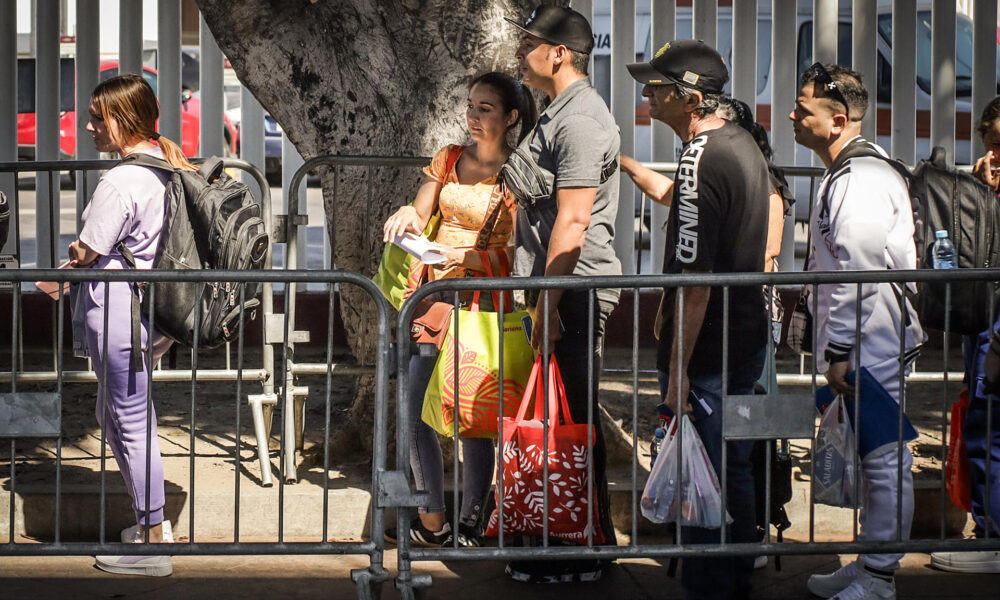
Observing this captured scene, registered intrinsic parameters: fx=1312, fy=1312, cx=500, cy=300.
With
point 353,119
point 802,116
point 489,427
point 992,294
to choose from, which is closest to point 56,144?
point 353,119

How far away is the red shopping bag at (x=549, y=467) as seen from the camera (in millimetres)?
4559

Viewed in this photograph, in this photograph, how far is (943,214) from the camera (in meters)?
4.79

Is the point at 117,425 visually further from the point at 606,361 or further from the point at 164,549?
the point at 606,361

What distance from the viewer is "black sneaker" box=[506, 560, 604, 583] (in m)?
4.99

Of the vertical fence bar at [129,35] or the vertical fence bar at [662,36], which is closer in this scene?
the vertical fence bar at [129,35]

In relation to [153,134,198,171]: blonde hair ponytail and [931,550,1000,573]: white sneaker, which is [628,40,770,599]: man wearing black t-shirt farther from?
[153,134,198,171]: blonde hair ponytail

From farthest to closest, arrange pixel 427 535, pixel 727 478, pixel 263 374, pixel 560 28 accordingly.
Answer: pixel 263 374 < pixel 427 535 < pixel 560 28 < pixel 727 478

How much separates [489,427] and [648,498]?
0.70 m

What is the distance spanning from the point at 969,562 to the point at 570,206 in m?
2.22

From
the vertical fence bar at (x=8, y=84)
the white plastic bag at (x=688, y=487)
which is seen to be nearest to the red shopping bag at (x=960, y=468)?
the white plastic bag at (x=688, y=487)

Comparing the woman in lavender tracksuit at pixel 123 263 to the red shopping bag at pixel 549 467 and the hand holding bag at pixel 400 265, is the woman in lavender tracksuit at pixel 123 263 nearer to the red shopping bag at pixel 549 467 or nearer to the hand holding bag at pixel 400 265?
the hand holding bag at pixel 400 265

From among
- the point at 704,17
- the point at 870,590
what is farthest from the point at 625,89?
the point at 870,590

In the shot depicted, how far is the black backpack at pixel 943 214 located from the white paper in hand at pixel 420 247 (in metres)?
1.43

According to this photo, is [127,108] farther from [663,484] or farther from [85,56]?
[85,56]
